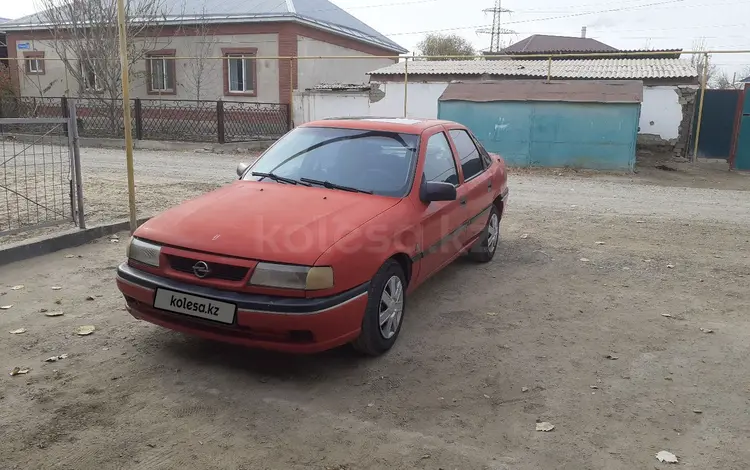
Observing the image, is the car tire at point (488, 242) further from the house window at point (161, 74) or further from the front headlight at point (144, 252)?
the house window at point (161, 74)

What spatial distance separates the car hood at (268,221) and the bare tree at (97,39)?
1813 cm

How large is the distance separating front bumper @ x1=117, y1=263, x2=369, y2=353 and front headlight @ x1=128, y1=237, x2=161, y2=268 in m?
0.10

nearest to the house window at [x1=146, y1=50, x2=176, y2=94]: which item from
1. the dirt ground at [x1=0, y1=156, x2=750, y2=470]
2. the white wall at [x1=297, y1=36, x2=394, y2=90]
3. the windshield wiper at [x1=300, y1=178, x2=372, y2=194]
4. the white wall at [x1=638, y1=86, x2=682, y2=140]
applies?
the white wall at [x1=297, y1=36, x2=394, y2=90]

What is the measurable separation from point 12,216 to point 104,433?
5681mm

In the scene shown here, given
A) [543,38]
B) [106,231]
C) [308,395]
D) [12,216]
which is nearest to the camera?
[308,395]

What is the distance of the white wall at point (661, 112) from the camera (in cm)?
1670

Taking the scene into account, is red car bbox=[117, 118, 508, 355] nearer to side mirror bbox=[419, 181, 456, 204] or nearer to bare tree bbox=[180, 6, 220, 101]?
side mirror bbox=[419, 181, 456, 204]

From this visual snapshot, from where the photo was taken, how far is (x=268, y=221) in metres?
3.73

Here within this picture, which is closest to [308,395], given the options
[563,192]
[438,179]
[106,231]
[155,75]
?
[438,179]

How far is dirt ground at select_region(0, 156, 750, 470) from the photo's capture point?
9.45ft

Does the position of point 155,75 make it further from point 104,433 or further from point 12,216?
point 104,433

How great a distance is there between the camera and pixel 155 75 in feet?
80.3

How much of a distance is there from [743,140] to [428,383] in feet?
46.5

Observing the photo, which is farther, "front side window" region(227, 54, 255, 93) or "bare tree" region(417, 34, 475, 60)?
"bare tree" region(417, 34, 475, 60)
